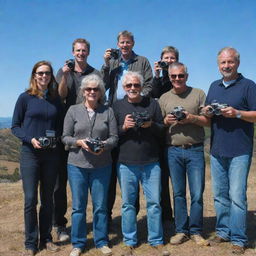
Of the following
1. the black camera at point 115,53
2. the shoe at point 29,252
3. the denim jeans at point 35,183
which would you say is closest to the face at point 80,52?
the black camera at point 115,53

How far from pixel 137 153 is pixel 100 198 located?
0.92m

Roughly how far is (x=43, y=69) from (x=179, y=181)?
2844 millimetres

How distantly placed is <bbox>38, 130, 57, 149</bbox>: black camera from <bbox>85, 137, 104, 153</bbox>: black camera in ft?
1.99

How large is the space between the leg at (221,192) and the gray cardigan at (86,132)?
1722 millimetres

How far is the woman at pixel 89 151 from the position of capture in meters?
5.16

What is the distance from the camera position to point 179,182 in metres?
5.63

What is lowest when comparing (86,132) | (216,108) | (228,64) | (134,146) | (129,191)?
(129,191)

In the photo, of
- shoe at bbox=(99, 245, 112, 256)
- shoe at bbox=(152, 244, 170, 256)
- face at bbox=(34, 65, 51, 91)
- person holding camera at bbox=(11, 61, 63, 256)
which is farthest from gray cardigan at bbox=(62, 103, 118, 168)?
Result: shoe at bbox=(152, 244, 170, 256)

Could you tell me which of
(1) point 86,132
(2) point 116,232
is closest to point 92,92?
(1) point 86,132

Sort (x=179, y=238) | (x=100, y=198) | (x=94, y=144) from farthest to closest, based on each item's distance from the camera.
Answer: (x=179, y=238) → (x=100, y=198) → (x=94, y=144)

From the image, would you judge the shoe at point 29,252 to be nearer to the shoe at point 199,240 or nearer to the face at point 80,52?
the shoe at point 199,240

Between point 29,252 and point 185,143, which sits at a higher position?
point 185,143

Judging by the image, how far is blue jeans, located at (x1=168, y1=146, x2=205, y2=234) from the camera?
5492 mm

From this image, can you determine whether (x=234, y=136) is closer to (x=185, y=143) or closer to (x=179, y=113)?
(x=185, y=143)
